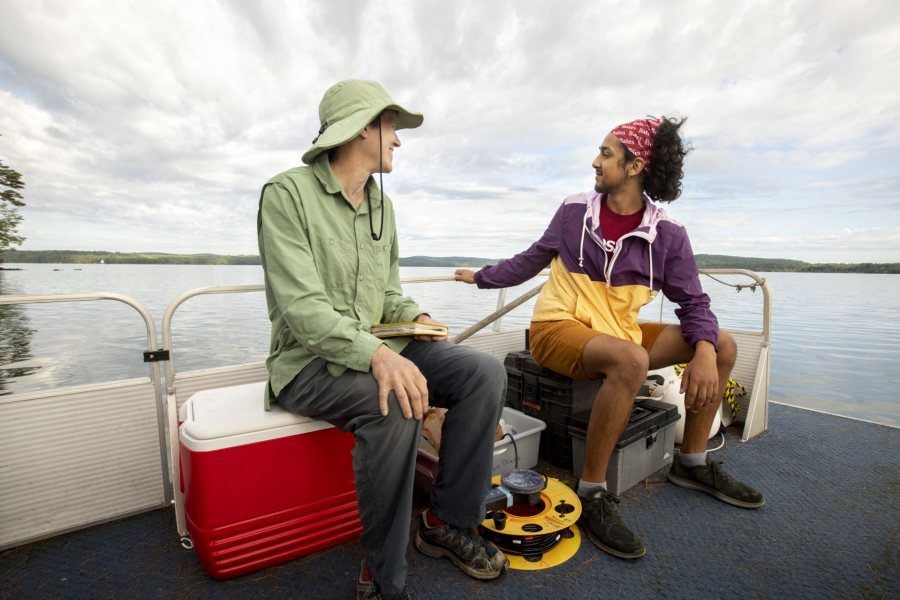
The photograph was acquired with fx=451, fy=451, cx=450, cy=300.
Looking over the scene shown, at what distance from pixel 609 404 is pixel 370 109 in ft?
5.02

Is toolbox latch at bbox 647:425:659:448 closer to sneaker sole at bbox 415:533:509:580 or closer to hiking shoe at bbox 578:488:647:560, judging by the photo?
hiking shoe at bbox 578:488:647:560

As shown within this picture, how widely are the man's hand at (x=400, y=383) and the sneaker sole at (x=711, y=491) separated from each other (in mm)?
1701

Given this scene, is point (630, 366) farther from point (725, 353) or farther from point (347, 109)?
point (347, 109)

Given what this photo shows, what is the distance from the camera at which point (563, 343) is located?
214cm

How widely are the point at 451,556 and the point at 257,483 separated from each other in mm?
758

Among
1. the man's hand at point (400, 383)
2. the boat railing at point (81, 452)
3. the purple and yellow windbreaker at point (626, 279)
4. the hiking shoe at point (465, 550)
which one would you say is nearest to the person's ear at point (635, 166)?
the purple and yellow windbreaker at point (626, 279)

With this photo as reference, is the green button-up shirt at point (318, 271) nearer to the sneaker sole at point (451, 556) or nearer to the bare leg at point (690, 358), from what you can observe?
the sneaker sole at point (451, 556)

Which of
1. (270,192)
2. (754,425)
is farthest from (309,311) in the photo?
(754,425)

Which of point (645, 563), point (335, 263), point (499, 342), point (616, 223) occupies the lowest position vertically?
point (645, 563)

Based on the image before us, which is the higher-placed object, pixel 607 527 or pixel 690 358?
pixel 690 358

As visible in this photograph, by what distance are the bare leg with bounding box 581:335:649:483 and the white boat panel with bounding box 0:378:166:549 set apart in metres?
1.96

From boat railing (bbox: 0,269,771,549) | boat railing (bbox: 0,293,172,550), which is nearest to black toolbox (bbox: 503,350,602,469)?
boat railing (bbox: 0,269,771,549)

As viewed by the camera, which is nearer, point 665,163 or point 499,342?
point 665,163

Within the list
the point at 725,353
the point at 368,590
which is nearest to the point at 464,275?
the point at 725,353
